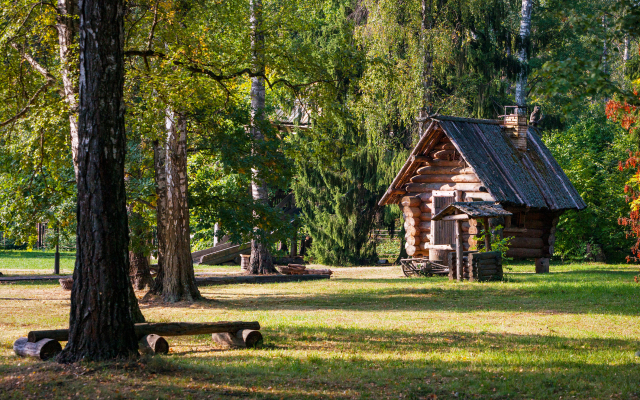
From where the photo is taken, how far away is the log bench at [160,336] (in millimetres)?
8344

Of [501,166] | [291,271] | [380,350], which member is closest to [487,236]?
[501,166]

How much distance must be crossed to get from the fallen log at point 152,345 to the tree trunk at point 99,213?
0.64 m

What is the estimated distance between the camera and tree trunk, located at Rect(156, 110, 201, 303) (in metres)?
15.5

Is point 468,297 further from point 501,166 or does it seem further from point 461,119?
point 461,119

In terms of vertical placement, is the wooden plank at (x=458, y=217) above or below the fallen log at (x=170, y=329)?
above

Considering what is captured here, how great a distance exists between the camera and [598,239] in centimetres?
3009

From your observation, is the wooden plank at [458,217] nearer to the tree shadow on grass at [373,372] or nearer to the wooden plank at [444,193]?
the wooden plank at [444,193]

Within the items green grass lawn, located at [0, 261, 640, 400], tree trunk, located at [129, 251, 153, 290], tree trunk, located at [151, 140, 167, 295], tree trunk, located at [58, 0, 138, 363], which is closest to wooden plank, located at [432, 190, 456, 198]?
green grass lawn, located at [0, 261, 640, 400]

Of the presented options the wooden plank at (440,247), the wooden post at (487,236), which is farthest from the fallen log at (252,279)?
the wooden post at (487,236)

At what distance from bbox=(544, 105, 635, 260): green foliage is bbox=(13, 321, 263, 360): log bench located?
75.0 feet

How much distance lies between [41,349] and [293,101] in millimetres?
14128

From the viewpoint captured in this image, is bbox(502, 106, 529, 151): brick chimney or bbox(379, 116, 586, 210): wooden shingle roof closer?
bbox(379, 116, 586, 210): wooden shingle roof

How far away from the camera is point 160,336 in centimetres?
913

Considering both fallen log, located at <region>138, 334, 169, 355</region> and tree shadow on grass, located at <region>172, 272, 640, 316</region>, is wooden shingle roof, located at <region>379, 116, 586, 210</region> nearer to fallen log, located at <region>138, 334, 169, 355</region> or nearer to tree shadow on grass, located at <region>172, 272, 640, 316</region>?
tree shadow on grass, located at <region>172, 272, 640, 316</region>
